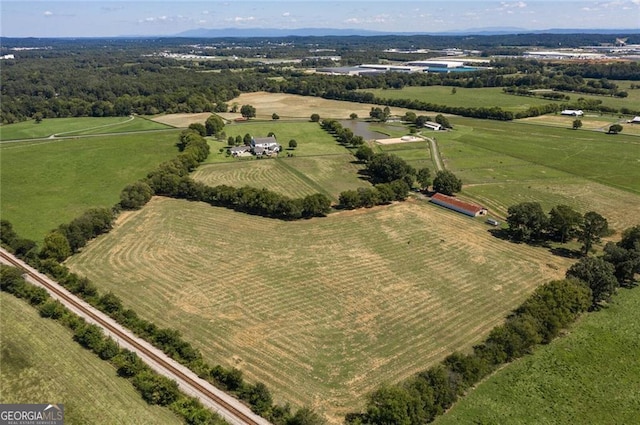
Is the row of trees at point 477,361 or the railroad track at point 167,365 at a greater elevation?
the row of trees at point 477,361

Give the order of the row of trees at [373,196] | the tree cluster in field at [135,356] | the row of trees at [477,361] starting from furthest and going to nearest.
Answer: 1. the row of trees at [373,196]
2. the tree cluster in field at [135,356]
3. the row of trees at [477,361]

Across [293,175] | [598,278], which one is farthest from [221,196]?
[598,278]

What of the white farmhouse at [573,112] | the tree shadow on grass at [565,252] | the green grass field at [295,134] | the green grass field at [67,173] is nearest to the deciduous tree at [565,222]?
the tree shadow on grass at [565,252]

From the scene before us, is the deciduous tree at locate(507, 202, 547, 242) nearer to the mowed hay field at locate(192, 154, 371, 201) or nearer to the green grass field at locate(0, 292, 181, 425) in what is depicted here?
the mowed hay field at locate(192, 154, 371, 201)

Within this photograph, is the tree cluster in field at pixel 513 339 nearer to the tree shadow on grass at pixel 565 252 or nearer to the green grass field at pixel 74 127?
the tree shadow on grass at pixel 565 252

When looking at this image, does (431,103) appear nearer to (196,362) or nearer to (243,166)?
(243,166)

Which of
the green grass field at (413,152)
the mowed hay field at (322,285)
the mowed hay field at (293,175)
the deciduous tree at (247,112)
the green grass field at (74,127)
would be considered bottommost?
the mowed hay field at (322,285)

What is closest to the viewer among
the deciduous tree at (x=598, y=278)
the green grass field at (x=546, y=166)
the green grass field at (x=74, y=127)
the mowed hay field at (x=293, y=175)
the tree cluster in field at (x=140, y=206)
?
the tree cluster in field at (x=140, y=206)
